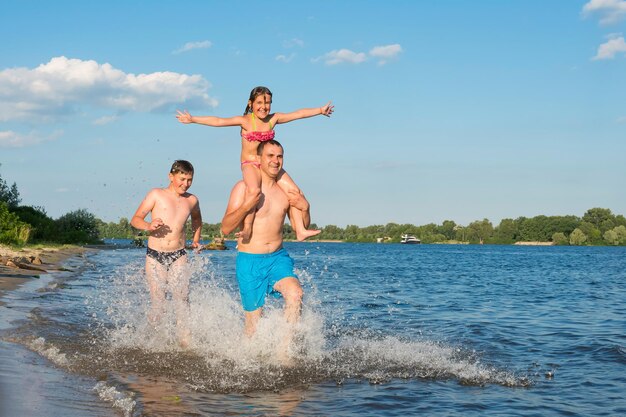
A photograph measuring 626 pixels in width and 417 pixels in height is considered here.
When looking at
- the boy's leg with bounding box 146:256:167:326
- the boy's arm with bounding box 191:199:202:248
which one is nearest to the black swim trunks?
the boy's leg with bounding box 146:256:167:326

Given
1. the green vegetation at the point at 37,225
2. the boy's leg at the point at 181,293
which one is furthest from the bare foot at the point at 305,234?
the green vegetation at the point at 37,225

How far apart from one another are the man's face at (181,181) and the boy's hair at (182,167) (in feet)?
0.13

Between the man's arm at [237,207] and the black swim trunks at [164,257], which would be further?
the black swim trunks at [164,257]

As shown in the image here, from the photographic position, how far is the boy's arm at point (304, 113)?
8820 millimetres

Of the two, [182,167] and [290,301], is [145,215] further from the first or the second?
[290,301]

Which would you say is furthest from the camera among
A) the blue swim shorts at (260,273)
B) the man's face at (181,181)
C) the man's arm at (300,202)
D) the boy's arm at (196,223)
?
the boy's arm at (196,223)

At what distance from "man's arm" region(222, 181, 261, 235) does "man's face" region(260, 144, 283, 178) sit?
33 centimetres

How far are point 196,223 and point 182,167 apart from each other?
892 mm

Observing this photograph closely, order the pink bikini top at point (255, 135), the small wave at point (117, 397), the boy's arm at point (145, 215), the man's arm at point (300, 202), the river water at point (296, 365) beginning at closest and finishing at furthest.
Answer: the small wave at point (117, 397), the river water at point (296, 365), the man's arm at point (300, 202), the pink bikini top at point (255, 135), the boy's arm at point (145, 215)

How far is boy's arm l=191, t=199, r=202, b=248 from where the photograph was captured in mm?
9202

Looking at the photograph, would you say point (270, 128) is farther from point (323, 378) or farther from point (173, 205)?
point (323, 378)

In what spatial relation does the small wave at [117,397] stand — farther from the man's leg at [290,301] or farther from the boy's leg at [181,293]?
the boy's leg at [181,293]

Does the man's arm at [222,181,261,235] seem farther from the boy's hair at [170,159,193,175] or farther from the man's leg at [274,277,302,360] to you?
the boy's hair at [170,159,193,175]

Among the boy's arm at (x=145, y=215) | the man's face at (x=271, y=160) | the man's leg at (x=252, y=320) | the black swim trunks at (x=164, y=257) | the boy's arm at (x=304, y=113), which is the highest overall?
the boy's arm at (x=304, y=113)
